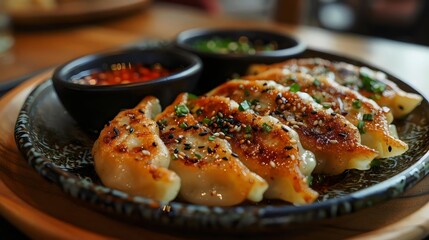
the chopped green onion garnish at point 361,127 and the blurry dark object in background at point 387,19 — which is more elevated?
the chopped green onion garnish at point 361,127

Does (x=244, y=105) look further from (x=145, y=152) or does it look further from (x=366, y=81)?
(x=366, y=81)

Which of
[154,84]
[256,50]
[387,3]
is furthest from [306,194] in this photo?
[387,3]

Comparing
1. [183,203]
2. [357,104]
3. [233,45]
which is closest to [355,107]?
[357,104]

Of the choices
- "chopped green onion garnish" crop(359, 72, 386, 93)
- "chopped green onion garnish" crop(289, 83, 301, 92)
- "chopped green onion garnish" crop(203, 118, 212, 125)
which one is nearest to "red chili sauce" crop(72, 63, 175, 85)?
"chopped green onion garnish" crop(203, 118, 212, 125)

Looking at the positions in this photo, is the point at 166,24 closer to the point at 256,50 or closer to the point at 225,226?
the point at 256,50

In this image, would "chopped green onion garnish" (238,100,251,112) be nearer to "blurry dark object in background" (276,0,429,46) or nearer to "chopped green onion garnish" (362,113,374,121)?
"chopped green onion garnish" (362,113,374,121)

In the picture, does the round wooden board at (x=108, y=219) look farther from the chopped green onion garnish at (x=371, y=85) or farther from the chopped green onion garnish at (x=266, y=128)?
the chopped green onion garnish at (x=371, y=85)

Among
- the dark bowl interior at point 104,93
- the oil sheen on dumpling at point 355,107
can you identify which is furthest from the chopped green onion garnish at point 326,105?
the dark bowl interior at point 104,93
